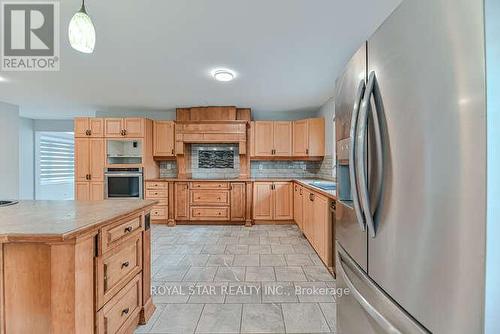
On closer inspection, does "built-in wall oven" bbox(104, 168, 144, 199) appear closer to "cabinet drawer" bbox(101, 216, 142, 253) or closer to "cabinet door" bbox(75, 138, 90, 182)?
"cabinet door" bbox(75, 138, 90, 182)

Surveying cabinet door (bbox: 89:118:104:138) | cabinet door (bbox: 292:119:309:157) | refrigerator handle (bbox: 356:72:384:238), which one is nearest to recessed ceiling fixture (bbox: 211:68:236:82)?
cabinet door (bbox: 292:119:309:157)

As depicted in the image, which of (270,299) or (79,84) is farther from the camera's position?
(79,84)

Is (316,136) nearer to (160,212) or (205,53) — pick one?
(205,53)

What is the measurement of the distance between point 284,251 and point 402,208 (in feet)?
9.39

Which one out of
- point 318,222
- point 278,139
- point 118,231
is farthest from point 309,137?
point 118,231

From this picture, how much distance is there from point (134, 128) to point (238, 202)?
96.2 inches

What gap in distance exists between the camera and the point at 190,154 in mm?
5621

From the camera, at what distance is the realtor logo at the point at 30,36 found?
209 cm

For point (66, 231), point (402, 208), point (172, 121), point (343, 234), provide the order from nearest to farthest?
point (402, 208) < point (66, 231) < point (343, 234) < point (172, 121)

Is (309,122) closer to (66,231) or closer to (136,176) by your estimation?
(136,176)

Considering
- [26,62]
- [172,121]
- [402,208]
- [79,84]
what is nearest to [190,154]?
[172,121]

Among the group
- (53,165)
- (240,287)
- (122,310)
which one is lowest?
(240,287)

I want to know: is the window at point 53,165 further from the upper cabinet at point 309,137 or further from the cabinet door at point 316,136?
the cabinet door at point 316,136

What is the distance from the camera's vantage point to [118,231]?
1.50 m
